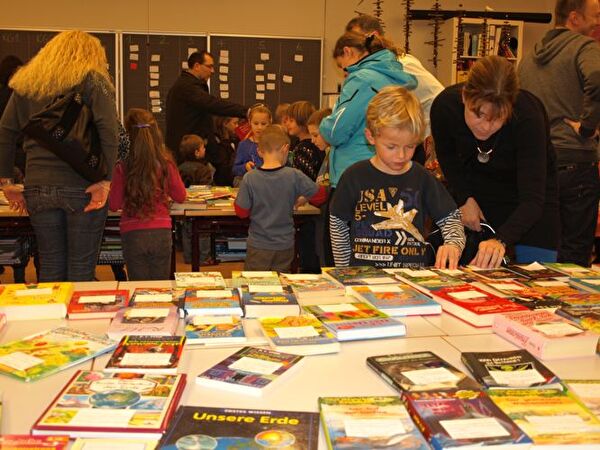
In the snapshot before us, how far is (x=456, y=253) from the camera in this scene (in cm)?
Answer: 209

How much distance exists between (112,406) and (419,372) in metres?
0.55

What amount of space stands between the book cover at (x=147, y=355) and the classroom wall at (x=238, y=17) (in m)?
6.67

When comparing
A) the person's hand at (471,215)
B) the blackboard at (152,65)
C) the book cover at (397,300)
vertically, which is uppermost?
the blackboard at (152,65)

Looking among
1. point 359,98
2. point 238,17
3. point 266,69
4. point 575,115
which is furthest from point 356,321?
point 238,17

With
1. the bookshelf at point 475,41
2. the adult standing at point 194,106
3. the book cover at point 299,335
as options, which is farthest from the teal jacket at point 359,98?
the bookshelf at point 475,41

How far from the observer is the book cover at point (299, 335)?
1345 mm

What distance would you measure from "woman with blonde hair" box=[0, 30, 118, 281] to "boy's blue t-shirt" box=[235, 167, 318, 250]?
3.11ft

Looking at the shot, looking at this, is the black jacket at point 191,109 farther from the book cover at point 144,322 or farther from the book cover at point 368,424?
the book cover at point 368,424

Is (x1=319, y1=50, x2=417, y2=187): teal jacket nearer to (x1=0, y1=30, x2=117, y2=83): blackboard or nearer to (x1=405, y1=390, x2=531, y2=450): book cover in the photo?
(x1=405, y1=390, x2=531, y2=450): book cover

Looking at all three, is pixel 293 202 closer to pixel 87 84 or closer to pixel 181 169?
pixel 87 84

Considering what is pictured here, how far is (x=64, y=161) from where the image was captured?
104 inches

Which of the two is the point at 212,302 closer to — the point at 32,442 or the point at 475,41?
the point at 32,442

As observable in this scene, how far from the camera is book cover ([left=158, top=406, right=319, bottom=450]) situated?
92 cm

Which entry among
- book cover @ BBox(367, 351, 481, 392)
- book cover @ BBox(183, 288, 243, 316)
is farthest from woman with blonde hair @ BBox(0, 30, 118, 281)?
book cover @ BBox(367, 351, 481, 392)
